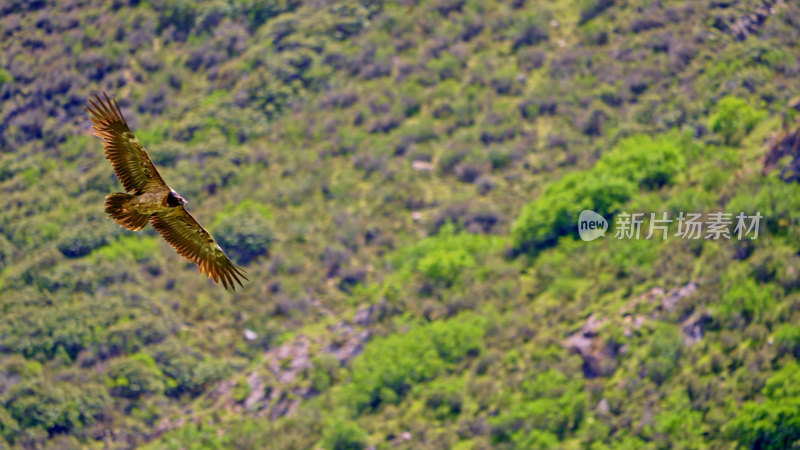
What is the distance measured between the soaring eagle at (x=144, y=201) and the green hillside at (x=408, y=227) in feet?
54.3

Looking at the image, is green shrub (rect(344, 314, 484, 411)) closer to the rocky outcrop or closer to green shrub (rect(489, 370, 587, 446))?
green shrub (rect(489, 370, 587, 446))

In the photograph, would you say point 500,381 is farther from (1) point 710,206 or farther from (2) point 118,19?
(2) point 118,19

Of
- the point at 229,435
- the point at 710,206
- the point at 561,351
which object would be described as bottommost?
the point at 229,435

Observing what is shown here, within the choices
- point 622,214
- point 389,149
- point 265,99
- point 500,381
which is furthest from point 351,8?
point 500,381

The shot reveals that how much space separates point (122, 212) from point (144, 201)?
35 centimetres

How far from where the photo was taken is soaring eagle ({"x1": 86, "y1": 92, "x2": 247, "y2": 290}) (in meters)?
15.6

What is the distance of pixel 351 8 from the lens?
5281 centimetres

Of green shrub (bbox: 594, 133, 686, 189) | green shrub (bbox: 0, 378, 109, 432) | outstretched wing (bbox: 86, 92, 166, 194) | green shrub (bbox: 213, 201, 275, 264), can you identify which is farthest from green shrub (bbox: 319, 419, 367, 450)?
outstretched wing (bbox: 86, 92, 166, 194)

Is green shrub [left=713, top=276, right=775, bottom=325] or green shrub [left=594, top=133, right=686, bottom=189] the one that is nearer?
green shrub [left=713, top=276, right=775, bottom=325]

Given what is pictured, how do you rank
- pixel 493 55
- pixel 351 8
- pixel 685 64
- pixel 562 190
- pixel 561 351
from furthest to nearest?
pixel 351 8
pixel 493 55
pixel 685 64
pixel 562 190
pixel 561 351

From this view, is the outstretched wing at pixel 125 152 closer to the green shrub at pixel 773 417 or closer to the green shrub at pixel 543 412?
the green shrub at pixel 543 412

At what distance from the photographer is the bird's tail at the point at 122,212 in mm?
15898

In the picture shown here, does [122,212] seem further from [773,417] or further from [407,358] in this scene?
[407,358]

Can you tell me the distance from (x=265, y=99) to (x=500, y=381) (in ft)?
65.0
